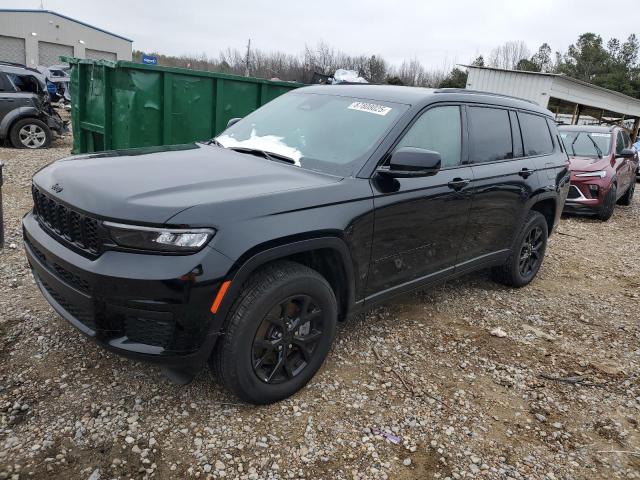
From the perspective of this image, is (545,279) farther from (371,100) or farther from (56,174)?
(56,174)

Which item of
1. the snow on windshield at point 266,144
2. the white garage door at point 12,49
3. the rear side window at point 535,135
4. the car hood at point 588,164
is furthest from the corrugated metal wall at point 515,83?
the white garage door at point 12,49

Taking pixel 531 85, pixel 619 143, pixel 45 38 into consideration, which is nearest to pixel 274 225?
pixel 619 143

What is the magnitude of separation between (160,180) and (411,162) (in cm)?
145

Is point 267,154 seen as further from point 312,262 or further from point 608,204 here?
point 608,204

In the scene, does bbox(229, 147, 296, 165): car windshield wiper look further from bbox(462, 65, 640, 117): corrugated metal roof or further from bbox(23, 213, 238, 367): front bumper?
bbox(462, 65, 640, 117): corrugated metal roof

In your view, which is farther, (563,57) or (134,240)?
(563,57)

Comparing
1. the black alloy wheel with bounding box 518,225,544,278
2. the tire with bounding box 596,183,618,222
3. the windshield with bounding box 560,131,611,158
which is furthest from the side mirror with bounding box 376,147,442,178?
the windshield with bounding box 560,131,611,158

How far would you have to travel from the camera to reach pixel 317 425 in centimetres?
281

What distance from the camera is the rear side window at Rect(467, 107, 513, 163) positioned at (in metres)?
3.99

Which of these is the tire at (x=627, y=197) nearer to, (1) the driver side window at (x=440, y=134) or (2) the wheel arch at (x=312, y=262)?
(1) the driver side window at (x=440, y=134)

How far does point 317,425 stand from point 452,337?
161 centimetres

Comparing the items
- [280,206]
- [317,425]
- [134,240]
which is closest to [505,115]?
[280,206]

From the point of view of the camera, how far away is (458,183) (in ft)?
12.2

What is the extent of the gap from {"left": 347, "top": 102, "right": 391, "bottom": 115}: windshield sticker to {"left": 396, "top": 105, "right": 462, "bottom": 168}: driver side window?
0.23 m
